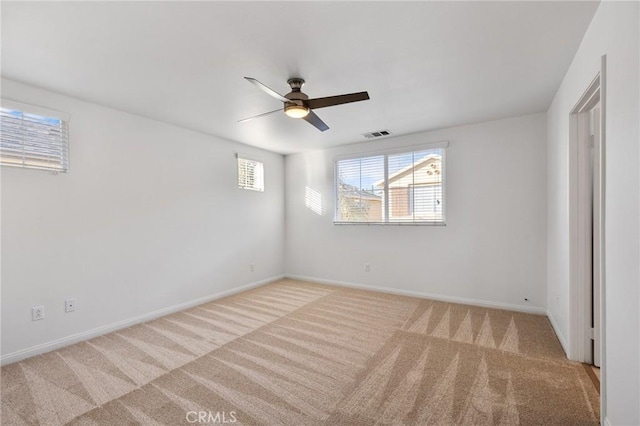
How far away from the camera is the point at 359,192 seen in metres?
4.95

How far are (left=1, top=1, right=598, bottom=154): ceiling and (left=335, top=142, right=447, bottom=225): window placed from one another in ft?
3.66

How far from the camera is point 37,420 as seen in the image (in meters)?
1.81

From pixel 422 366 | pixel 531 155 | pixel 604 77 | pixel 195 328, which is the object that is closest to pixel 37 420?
pixel 195 328

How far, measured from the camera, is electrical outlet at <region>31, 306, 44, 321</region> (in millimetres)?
2648

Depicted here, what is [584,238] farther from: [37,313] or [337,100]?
[37,313]

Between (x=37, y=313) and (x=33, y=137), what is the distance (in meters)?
1.64

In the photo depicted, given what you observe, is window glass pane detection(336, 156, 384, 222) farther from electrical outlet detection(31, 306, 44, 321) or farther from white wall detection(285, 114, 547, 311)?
electrical outlet detection(31, 306, 44, 321)

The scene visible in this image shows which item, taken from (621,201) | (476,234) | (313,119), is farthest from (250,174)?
(621,201)

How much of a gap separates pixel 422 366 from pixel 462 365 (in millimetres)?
337

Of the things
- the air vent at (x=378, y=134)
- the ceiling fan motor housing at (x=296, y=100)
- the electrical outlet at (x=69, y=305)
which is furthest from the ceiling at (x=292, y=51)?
the electrical outlet at (x=69, y=305)

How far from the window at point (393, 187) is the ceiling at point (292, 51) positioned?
112 cm

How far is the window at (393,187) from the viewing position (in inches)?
168

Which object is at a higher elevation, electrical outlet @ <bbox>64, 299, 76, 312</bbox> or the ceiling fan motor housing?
the ceiling fan motor housing

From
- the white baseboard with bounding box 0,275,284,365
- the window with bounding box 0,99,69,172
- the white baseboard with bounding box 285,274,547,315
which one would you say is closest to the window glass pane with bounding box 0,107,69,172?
the window with bounding box 0,99,69,172
